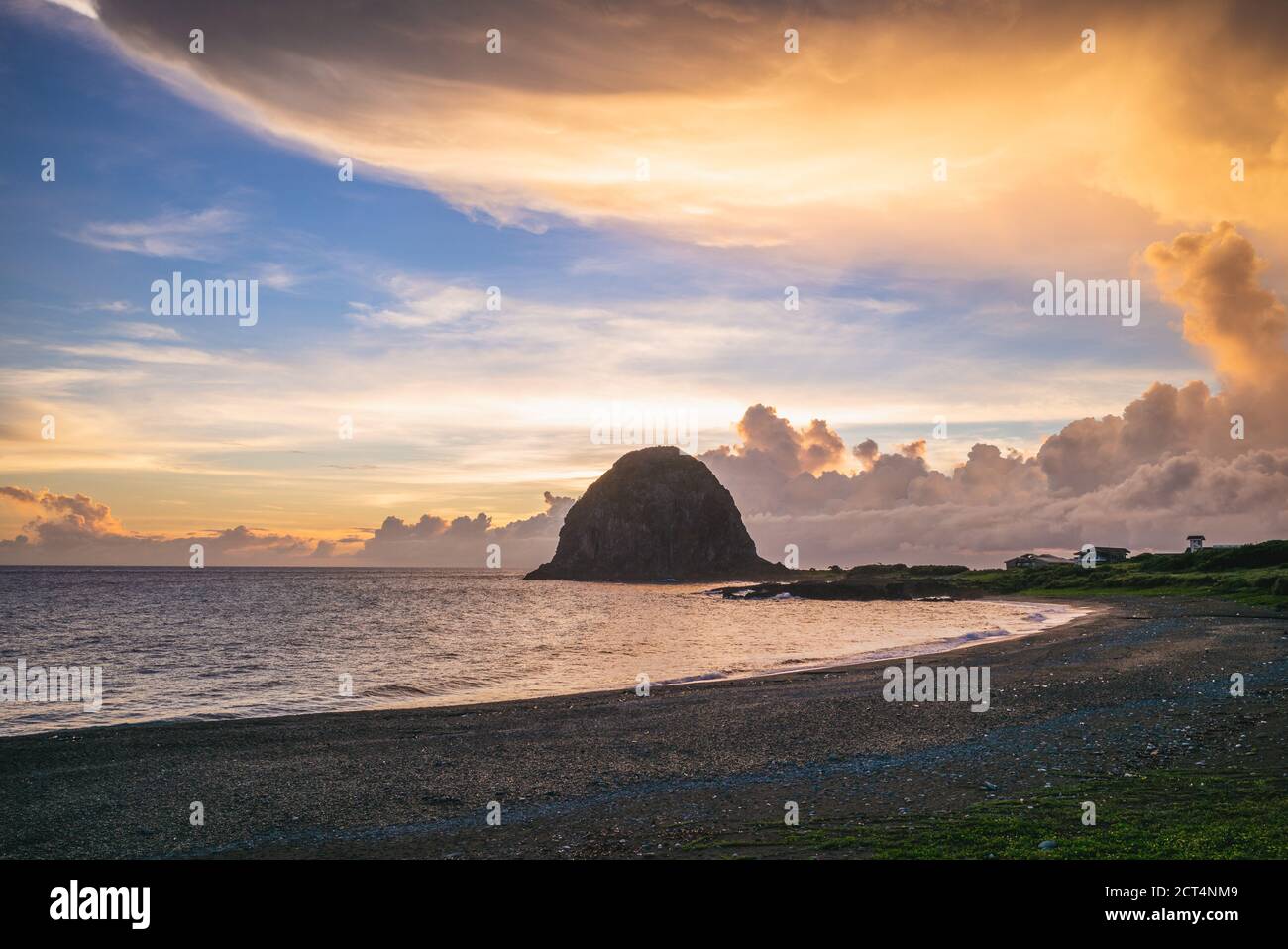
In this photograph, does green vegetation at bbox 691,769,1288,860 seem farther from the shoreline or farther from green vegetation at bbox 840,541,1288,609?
green vegetation at bbox 840,541,1288,609

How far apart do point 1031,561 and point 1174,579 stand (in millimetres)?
81417

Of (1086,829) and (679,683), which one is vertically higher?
(1086,829)

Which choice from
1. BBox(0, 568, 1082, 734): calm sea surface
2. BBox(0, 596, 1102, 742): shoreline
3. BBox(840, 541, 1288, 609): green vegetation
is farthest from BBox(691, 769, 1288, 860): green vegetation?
BBox(840, 541, 1288, 609): green vegetation

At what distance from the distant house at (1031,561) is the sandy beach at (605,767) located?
158m

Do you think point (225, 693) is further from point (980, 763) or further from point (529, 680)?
point (980, 763)

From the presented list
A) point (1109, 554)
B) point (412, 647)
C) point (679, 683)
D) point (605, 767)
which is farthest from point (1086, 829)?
point (1109, 554)

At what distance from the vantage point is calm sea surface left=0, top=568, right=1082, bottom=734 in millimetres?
35438

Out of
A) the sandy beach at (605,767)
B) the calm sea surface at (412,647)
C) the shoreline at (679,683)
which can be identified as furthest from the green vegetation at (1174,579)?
the sandy beach at (605,767)

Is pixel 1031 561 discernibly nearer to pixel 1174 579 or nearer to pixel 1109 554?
pixel 1109 554

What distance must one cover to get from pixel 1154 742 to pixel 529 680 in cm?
2791

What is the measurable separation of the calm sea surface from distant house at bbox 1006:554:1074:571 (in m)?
80.5

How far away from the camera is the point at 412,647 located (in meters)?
59.6

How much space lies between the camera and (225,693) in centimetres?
3666
